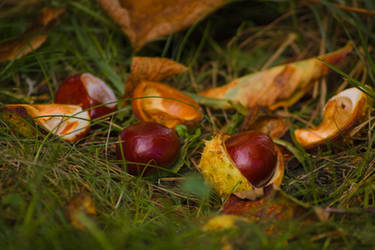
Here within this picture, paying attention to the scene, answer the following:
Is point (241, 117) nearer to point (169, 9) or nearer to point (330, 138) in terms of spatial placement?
point (330, 138)

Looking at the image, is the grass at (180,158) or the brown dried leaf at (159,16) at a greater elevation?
the brown dried leaf at (159,16)

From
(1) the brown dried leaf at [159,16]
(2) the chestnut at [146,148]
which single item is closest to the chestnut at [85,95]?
(2) the chestnut at [146,148]

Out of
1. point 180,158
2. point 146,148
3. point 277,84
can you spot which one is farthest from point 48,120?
point 277,84

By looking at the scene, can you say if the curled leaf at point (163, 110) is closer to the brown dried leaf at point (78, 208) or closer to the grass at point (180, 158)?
the grass at point (180, 158)

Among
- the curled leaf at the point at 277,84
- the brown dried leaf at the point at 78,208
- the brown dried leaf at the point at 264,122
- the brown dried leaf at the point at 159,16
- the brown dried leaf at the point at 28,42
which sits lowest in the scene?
the brown dried leaf at the point at 264,122

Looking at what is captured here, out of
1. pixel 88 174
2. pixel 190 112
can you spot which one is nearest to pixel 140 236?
pixel 88 174

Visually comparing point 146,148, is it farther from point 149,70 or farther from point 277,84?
point 277,84
